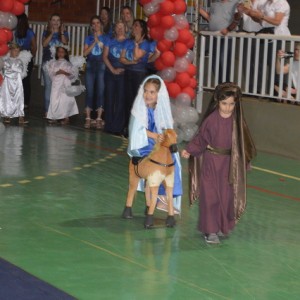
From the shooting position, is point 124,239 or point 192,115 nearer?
point 124,239

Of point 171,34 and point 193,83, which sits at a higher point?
point 171,34

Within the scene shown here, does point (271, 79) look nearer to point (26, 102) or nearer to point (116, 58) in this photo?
point (116, 58)

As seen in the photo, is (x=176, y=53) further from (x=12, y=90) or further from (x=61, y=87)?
(x=12, y=90)

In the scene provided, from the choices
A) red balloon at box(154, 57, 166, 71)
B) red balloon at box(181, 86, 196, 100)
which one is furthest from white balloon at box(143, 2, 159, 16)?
red balloon at box(181, 86, 196, 100)

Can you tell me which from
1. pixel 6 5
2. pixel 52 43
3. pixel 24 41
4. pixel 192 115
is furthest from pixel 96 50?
pixel 6 5

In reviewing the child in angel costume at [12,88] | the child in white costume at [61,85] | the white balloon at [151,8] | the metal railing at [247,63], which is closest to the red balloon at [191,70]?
the metal railing at [247,63]

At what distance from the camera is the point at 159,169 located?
365 inches

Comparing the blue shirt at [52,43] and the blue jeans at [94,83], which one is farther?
the blue shirt at [52,43]

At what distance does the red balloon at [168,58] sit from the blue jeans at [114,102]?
4.87 ft

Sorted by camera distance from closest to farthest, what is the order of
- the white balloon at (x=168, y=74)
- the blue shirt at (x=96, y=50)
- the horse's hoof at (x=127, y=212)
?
the horse's hoof at (x=127, y=212) → the white balloon at (x=168, y=74) → the blue shirt at (x=96, y=50)

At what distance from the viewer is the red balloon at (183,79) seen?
14758mm

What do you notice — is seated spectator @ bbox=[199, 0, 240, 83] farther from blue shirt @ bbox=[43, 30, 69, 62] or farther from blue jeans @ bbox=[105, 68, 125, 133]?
blue shirt @ bbox=[43, 30, 69, 62]

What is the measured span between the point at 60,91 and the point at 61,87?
8 centimetres

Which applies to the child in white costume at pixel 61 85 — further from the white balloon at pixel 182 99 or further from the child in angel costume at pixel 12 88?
the white balloon at pixel 182 99
